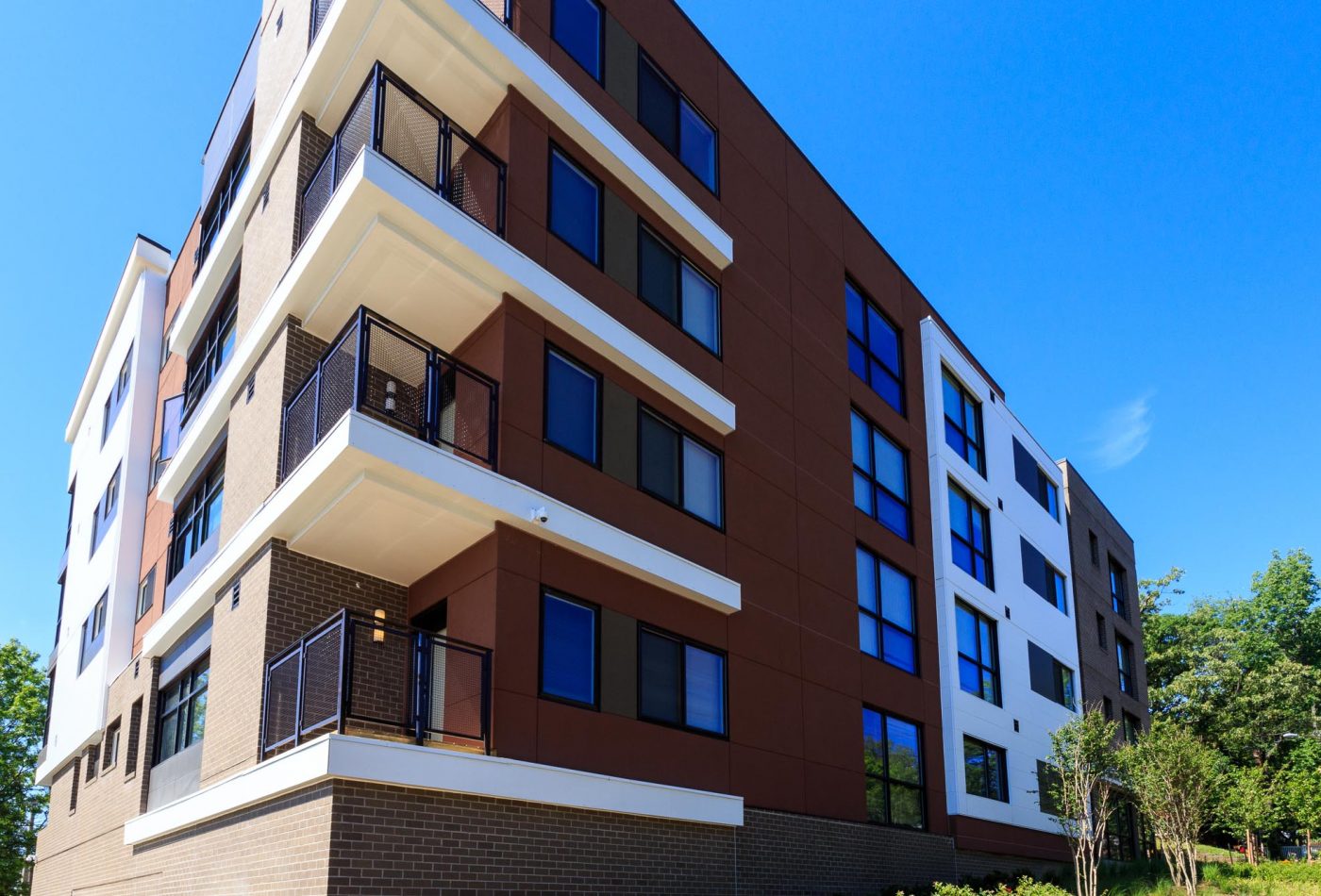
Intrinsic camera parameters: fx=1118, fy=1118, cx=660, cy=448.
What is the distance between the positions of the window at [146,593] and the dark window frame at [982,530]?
1760cm

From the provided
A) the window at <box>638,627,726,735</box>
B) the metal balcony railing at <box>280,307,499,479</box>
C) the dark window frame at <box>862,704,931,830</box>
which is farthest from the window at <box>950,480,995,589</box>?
the metal balcony railing at <box>280,307,499,479</box>

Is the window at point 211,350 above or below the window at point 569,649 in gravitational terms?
above

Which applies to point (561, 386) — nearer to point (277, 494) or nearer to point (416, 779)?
point (277, 494)

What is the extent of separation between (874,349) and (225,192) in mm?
14242

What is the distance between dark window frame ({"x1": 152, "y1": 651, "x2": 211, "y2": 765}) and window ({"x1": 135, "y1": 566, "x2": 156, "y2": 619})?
3246mm

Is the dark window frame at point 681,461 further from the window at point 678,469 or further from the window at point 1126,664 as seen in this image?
the window at point 1126,664

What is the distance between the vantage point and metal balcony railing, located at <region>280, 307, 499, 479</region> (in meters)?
13.4

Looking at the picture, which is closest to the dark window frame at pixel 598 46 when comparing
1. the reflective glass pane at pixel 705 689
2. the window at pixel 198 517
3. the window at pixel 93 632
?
the window at pixel 198 517

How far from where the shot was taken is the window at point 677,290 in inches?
695

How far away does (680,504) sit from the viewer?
1698 cm

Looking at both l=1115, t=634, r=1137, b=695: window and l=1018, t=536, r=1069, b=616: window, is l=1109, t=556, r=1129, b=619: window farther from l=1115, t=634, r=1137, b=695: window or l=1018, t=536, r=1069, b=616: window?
l=1018, t=536, r=1069, b=616: window

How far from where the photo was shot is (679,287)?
18.3 meters

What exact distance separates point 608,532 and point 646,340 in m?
3.43

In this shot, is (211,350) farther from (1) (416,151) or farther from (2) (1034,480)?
(2) (1034,480)
